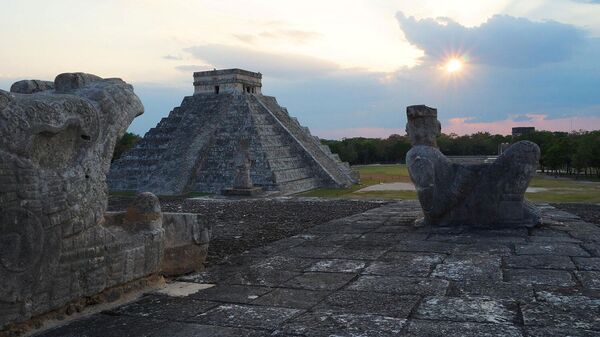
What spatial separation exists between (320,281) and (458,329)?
6.12 feet

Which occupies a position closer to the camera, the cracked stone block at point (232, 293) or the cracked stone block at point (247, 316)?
the cracked stone block at point (247, 316)

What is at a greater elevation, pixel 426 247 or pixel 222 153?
pixel 222 153

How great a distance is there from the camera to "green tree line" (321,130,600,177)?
34.4 meters

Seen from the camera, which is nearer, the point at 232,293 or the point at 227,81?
the point at 232,293

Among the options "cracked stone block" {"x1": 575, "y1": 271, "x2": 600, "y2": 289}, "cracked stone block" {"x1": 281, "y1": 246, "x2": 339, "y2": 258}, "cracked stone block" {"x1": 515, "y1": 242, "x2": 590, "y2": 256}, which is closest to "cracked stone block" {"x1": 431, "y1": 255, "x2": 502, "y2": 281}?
"cracked stone block" {"x1": 515, "y1": 242, "x2": 590, "y2": 256}

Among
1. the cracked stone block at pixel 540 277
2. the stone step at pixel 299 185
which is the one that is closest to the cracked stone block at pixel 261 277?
the cracked stone block at pixel 540 277

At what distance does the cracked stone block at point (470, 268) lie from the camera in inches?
217

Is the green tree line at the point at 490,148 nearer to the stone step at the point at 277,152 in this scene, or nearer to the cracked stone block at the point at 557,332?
the stone step at the point at 277,152

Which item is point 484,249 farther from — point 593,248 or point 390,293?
Answer: point 390,293

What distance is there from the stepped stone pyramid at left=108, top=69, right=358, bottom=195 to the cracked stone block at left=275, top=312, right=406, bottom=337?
17.0 metres

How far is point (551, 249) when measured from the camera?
690 cm

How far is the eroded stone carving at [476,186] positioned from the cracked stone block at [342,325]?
5005 mm

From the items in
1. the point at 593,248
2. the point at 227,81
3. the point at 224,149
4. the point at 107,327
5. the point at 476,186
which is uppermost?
the point at 227,81

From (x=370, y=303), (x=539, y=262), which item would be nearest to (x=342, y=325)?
(x=370, y=303)
